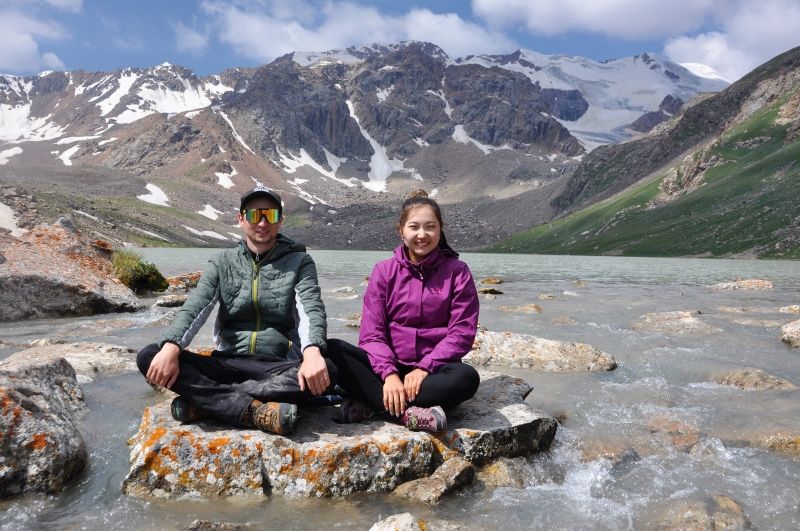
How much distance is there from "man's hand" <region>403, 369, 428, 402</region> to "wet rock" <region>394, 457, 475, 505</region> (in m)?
0.88

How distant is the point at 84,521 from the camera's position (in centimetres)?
498

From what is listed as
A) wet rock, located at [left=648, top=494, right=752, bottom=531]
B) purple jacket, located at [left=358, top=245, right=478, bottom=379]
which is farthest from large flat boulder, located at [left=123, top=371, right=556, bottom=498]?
wet rock, located at [left=648, top=494, right=752, bottom=531]

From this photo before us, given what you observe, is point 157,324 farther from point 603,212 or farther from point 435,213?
point 603,212

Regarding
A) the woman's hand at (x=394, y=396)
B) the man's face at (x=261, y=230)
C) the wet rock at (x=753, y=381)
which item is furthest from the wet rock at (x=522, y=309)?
the man's face at (x=261, y=230)

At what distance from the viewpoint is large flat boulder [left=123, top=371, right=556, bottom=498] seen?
5.51 m

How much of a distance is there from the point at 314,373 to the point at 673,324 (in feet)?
49.2

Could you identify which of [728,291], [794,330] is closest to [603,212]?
[728,291]

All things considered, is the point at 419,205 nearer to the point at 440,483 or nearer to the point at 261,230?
the point at 261,230

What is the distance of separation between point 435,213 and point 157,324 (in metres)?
12.7

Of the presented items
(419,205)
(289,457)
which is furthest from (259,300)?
(419,205)

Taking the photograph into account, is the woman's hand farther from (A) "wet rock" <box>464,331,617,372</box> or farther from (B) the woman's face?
(A) "wet rock" <box>464,331,617,372</box>

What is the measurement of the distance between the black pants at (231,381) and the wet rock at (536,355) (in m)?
6.38

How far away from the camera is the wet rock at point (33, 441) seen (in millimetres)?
5383

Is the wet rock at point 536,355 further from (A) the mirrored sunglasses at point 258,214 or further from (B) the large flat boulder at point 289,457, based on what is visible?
(A) the mirrored sunglasses at point 258,214
